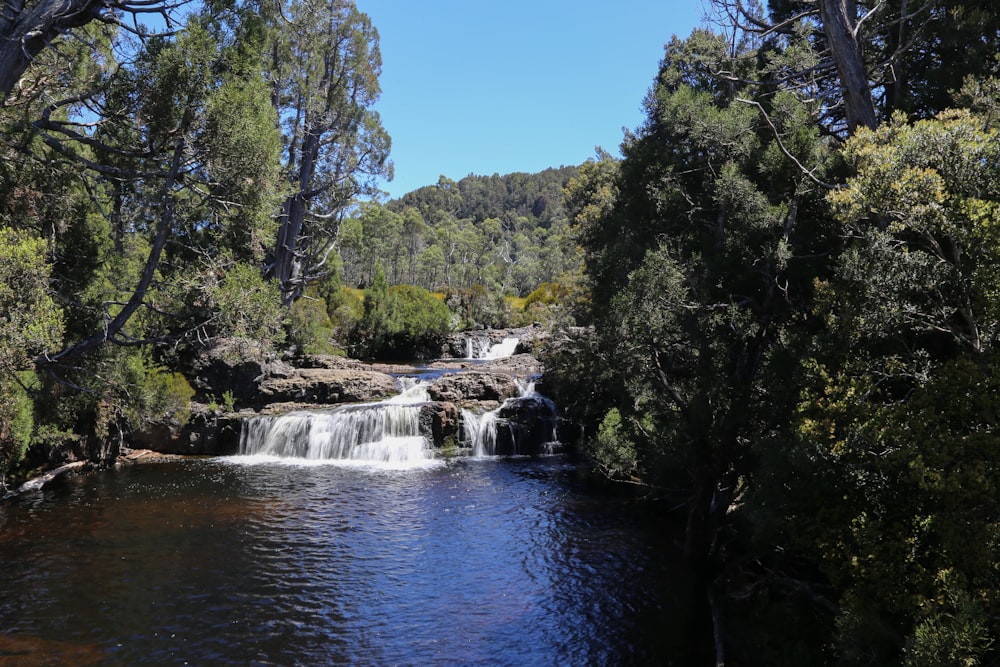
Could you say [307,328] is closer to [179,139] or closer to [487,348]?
[487,348]

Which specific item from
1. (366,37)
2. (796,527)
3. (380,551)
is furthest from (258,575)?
(366,37)

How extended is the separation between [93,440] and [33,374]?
5090mm

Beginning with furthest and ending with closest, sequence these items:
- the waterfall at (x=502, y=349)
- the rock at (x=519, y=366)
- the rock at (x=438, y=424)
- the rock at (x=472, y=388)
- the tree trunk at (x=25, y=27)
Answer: the waterfall at (x=502, y=349) < the rock at (x=519, y=366) < the rock at (x=472, y=388) < the rock at (x=438, y=424) < the tree trunk at (x=25, y=27)

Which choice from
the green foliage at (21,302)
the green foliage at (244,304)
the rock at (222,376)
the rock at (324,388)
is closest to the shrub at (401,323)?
the rock at (324,388)

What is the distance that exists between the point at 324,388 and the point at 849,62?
2234 centimetres

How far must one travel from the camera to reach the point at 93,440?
20.2 meters

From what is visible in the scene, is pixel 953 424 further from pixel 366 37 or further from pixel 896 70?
pixel 366 37

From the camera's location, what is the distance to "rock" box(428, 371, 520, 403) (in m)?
25.5

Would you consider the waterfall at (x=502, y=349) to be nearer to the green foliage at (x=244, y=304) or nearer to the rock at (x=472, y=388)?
the rock at (x=472, y=388)

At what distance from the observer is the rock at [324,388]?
26.0 meters

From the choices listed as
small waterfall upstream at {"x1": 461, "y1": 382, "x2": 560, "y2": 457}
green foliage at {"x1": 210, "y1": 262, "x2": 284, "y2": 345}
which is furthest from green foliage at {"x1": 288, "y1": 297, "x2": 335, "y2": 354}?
green foliage at {"x1": 210, "y1": 262, "x2": 284, "y2": 345}

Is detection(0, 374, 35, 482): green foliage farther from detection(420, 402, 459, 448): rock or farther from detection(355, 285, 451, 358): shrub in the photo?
detection(355, 285, 451, 358): shrub

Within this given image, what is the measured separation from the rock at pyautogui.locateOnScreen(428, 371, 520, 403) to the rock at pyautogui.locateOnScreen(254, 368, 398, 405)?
2.96 m

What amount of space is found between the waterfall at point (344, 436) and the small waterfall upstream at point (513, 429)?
1947 millimetres
